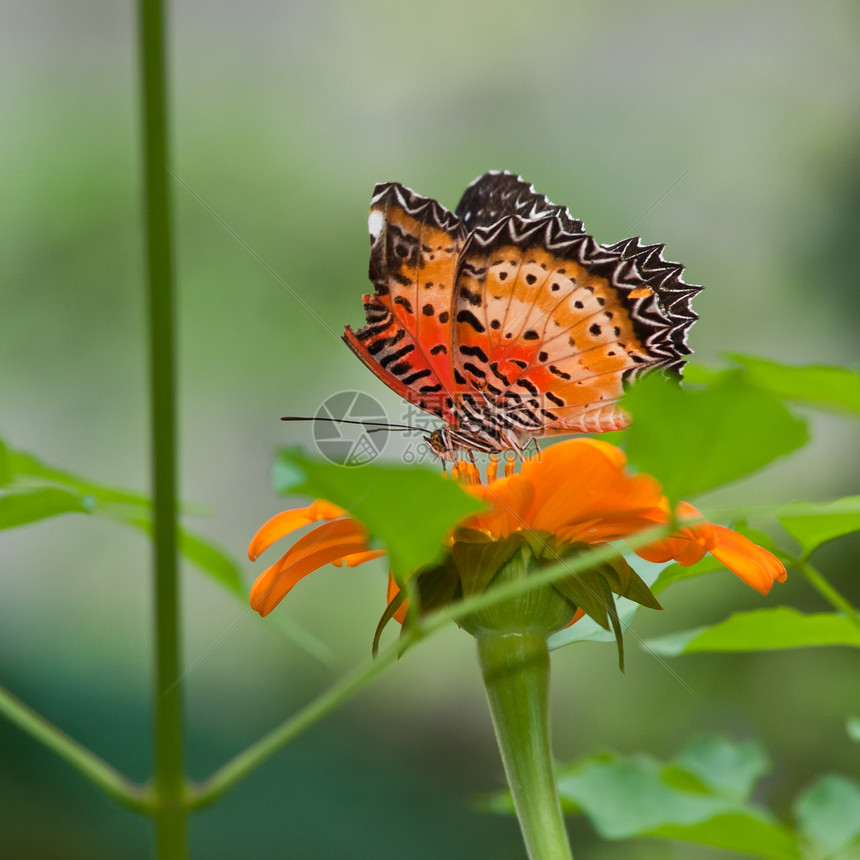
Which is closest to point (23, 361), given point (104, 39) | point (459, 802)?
point (104, 39)

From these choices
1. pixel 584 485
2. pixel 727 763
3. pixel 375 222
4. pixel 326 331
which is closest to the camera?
pixel 584 485

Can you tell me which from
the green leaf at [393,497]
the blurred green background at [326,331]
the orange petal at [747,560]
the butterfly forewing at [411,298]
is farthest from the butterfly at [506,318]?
the blurred green background at [326,331]

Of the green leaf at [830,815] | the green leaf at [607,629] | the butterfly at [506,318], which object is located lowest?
the green leaf at [830,815]

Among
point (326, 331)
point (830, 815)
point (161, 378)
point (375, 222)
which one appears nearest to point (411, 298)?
point (375, 222)

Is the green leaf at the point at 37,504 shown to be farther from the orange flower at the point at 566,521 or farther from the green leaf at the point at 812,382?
the green leaf at the point at 812,382

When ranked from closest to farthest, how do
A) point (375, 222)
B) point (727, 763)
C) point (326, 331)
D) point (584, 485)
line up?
point (584, 485)
point (375, 222)
point (727, 763)
point (326, 331)

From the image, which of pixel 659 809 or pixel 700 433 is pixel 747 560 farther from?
pixel 659 809

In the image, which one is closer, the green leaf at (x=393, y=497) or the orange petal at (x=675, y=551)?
the green leaf at (x=393, y=497)

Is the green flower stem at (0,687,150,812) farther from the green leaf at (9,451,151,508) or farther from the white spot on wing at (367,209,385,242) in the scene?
the white spot on wing at (367,209,385,242)
